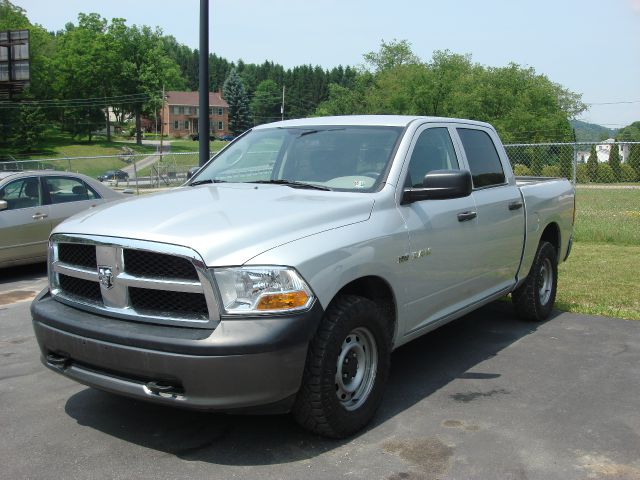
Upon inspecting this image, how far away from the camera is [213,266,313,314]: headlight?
11.2 feet

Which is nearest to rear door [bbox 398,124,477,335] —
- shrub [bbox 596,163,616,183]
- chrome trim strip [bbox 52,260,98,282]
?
chrome trim strip [bbox 52,260,98,282]

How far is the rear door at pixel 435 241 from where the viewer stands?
453 cm

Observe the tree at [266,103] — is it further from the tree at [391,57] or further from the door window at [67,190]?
the door window at [67,190]

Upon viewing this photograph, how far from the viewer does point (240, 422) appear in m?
4.22

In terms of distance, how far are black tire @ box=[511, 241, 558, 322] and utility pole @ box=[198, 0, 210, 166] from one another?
492 cm

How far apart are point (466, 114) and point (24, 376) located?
70.3 meters

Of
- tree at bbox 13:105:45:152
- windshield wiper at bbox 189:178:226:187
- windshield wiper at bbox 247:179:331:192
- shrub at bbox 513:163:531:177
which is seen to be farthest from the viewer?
tree at bbox 13:105:45:152

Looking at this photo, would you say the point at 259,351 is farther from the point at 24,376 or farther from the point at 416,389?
the point at 24,376

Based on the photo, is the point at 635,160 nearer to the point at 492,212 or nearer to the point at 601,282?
the point at 601,282

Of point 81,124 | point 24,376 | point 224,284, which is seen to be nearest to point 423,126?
point 224,284

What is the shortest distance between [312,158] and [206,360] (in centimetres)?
213

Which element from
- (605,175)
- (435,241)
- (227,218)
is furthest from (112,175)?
(227,218)

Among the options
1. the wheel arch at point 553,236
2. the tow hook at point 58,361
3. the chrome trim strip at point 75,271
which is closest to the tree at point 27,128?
the wheel arch at point 553,236

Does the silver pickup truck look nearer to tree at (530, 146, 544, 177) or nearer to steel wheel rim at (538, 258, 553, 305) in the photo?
steel wheel rim at (538, 258, 553, 305)
